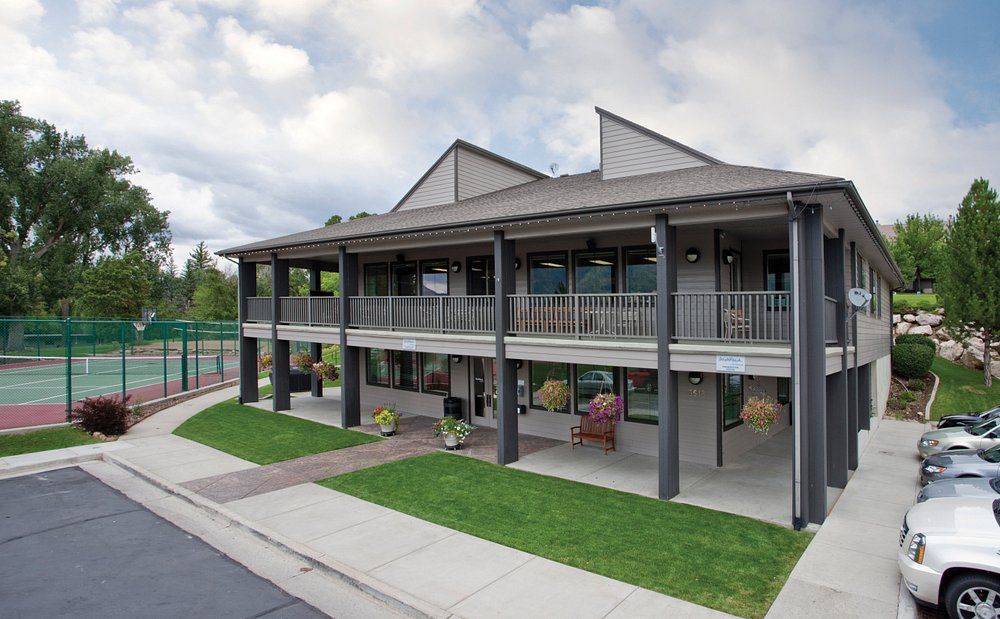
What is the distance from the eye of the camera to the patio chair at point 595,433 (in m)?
12.8

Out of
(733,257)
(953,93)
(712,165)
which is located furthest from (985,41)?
(733,257)

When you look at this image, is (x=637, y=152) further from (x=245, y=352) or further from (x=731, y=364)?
(x=245, y=352)

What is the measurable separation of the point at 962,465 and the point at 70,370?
73.6ft

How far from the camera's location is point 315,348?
20.9 m

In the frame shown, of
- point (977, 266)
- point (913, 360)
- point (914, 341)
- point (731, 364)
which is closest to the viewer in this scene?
point (731, 364)

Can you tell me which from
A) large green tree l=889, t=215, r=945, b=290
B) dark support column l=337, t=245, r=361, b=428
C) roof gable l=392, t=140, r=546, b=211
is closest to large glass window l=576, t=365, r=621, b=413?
dark support column l=337, t=245, r=361, b=428

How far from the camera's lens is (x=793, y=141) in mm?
30797

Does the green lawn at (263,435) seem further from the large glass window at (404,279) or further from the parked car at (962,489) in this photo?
the parked car at (962,489)

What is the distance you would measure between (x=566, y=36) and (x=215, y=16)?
32.4 feet

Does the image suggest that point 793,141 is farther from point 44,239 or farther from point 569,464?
point 44,239

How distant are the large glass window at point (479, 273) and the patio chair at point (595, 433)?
489 cm

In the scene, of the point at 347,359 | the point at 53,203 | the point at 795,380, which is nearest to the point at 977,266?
the point at 795,380

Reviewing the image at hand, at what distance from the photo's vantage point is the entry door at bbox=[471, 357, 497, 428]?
15.9 meters

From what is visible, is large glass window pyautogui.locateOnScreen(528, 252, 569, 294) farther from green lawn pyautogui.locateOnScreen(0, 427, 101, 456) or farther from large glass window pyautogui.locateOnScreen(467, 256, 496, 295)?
green lawn pyautogui.locateOnScreen(0, 427, 101, 456)
